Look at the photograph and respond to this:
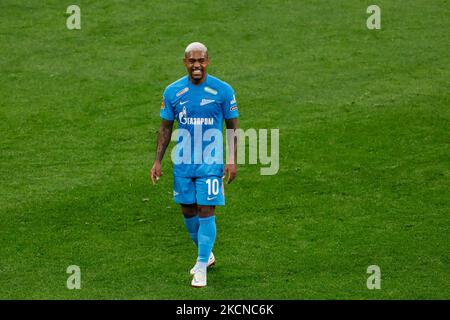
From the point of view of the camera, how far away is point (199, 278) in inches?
400

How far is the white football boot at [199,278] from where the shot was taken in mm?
10125

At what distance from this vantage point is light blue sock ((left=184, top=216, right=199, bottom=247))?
1068 cm

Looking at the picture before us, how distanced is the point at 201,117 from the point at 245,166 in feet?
12.4

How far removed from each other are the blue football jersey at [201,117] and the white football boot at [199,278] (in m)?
1.01

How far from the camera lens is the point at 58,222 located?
1206cm

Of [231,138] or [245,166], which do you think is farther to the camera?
[245,166]

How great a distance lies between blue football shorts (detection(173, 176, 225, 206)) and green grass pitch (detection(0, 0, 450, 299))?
83cm

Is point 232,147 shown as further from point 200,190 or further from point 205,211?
point 205,211

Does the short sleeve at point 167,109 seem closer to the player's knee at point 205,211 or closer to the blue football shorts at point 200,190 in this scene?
the blue football shorts at point 200,190

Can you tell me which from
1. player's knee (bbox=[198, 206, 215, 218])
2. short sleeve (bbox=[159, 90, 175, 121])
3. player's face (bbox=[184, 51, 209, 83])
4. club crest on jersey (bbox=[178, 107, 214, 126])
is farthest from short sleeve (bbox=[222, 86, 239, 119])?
player's knee (bbox=[198, 206, 215, 218])

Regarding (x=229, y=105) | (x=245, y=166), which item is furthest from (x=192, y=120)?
(x=245, y=166)
